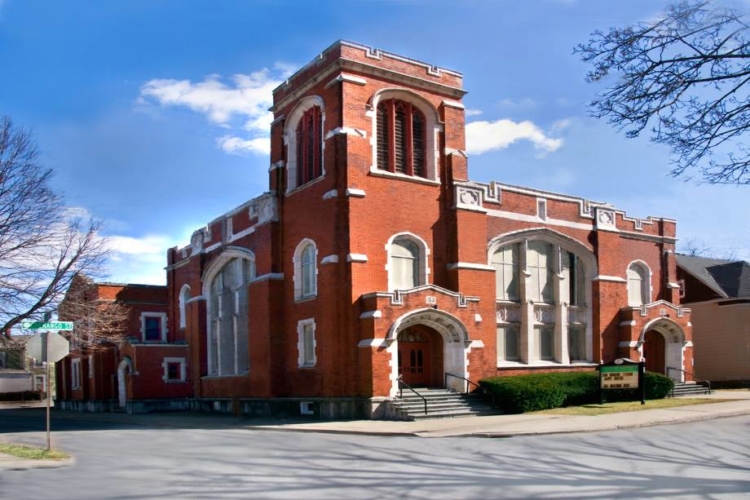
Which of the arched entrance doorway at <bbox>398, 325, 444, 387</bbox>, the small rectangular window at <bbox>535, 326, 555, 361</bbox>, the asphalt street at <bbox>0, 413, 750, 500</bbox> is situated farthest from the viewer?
the small rectangular window at <bbox>535, 326, 555, 361</bbox>

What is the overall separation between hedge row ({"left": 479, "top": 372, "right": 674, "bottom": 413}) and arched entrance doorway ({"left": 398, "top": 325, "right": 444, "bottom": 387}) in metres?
2.05

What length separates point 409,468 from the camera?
13.2m

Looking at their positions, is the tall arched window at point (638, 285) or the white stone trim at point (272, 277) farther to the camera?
the tall arched window at point (638, 285)

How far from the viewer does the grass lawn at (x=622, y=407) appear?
24.3 m

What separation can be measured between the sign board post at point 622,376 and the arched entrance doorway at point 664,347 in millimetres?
7219

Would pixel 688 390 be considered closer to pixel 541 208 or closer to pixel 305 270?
pixel 541 208

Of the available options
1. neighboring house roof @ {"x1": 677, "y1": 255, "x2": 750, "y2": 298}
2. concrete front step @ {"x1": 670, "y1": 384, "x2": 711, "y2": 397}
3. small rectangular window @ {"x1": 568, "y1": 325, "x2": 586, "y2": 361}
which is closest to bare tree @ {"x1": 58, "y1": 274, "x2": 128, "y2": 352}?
→ small rectangular window @ {"x1": 568, "y1": 325, "x2": 586, "y2": 361}

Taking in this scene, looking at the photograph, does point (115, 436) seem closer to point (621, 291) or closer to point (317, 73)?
point (317, 73)

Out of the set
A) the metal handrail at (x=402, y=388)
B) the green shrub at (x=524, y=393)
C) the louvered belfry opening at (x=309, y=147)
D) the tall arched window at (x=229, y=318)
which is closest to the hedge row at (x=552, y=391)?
the green shrub at (x=524, y=393)

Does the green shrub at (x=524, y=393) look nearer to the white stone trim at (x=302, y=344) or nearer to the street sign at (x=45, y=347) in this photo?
the white stone trim at (x=302, y=344)

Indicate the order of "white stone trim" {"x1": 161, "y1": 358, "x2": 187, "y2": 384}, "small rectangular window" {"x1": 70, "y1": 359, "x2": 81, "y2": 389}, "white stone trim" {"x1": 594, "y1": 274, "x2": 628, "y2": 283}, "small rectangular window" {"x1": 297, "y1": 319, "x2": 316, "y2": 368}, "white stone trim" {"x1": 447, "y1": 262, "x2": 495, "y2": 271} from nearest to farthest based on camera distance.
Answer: "white stone trim" {"x1": 447, "y1": 262, "x2": 495, "y2": 271} < "small rectangular window" {"x1": 297, "y1": 319, "x2": 316, "y2": 368} < "white stone trim" {"x1": 594, "y1": 274, "x2": 628, "y2": 283} < "white stone trim" {"x1": 161, "y1": 358, "x2": 187, "y2": 384} < "small rectangular window" {"x1": 70, "y1": 359, "x2": 81, "y2": 389}

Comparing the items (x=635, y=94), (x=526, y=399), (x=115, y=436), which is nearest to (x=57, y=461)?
(x=115, y=436)

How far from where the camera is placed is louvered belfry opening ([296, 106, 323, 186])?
96.6 feet

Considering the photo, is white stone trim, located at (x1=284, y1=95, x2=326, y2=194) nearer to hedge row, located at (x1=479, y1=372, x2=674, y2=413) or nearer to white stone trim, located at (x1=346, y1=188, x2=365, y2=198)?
white stone trim, located at (x1=346, y1=188, x2=365, y2=198)
